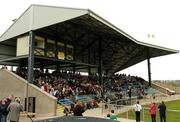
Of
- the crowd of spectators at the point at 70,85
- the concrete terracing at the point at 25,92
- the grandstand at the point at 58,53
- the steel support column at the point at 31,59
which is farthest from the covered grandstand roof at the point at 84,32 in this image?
the concrete terracing at the point at 25,92

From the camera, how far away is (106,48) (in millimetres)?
44281

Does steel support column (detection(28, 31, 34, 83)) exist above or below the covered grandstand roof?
below

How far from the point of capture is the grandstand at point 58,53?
2736 cm

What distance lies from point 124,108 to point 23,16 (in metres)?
14.2

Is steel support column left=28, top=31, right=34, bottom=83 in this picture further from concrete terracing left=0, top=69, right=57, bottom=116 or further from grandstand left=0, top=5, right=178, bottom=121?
concrete terracing left=0, top=69, right=57, bottom=116

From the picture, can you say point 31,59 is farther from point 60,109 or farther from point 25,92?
point 60,109

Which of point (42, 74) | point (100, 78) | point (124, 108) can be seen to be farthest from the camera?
point (100, 78)

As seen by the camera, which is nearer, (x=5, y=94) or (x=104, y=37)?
(x=5, y=94)

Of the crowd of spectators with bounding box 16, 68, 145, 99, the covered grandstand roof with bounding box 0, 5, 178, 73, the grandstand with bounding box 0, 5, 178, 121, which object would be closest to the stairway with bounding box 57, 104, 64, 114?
the grandstand with bounding box 0, 5, 178, 121

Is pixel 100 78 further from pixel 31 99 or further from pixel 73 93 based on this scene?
pixel 31 99

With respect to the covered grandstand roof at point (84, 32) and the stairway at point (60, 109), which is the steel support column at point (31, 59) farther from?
the stairway at point (60, 109)

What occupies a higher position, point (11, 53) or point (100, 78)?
point (11, 53)

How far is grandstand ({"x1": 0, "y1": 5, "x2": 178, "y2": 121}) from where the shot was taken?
27.4 metres

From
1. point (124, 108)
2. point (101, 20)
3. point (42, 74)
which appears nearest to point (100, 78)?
point (42, 74)
